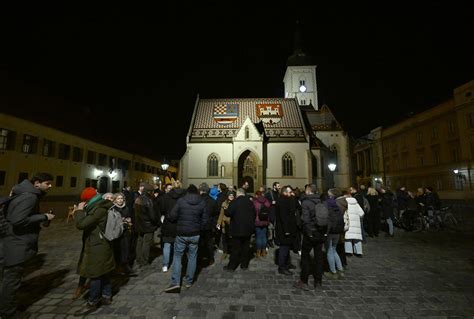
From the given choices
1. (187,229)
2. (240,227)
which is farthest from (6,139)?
(240,227)

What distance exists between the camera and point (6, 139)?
59.1 feet

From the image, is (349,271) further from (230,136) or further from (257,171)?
(230,136)

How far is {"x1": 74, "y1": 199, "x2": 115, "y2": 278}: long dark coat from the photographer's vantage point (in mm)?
3816

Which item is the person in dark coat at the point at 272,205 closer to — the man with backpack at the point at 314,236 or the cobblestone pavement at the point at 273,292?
the cobblestone pavement at the point at 273,292

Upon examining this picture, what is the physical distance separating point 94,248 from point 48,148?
76.0 feet

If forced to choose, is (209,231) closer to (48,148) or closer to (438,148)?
(48,148)

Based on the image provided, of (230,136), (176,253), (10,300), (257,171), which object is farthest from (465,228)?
(230,136)

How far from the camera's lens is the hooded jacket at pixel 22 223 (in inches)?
135

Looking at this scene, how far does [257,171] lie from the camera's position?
92.0ft

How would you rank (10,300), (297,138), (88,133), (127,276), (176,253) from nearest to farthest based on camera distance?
(10,300) < (176,253) < (127,276) < (88,133) < (297,138)

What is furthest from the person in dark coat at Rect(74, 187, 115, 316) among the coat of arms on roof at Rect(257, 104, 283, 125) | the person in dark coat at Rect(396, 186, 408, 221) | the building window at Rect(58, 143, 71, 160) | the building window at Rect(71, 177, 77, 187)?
the coat of arms on roof at Rect(257, 104, 283, 125)

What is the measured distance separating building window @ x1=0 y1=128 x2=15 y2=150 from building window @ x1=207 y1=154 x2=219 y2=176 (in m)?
17.8

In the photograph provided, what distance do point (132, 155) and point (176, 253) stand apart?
34393 millimetres

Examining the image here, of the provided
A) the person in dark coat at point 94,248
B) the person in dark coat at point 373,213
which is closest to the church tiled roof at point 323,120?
the person in dark coat at point 373,213
